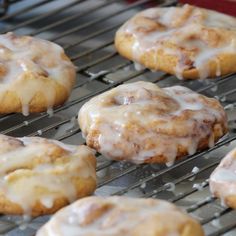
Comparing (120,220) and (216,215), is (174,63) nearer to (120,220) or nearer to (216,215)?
(216,215)

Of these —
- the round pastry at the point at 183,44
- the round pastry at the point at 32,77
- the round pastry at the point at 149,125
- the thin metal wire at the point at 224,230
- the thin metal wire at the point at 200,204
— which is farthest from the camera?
the round pastry at the point at 183,44

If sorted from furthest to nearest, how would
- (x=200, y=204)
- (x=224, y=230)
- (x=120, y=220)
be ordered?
(x=200, y=204) < (x=224, y=230) < (x=120, y=220)

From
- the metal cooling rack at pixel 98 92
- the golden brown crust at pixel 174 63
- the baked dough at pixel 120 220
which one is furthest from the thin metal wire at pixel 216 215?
the golden brown crust at pixel 174 63

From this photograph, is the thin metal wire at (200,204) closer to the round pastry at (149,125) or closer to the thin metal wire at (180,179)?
the thin metal wire at (180,179)

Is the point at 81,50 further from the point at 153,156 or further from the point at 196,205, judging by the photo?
the point at 196,205

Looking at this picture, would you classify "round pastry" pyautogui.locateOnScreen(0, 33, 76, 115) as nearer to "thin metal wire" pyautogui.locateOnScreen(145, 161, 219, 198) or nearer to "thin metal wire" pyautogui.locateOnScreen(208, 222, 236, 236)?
"thin metal wire" pyautogui.locateOnScreen(145, 161, 219, 198)

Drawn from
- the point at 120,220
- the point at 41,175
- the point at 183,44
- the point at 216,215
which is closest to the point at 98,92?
the point at 183,44
